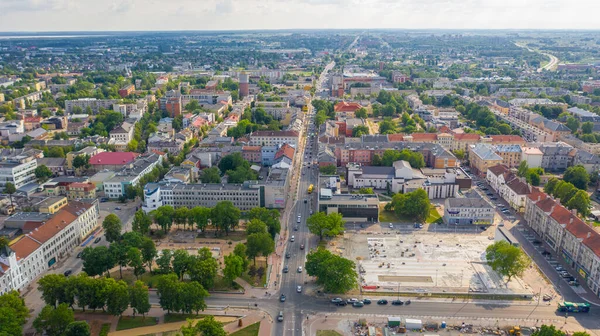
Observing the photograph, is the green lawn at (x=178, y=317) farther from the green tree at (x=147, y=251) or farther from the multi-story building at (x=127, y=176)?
the multi-story building at (x=127, y=176)

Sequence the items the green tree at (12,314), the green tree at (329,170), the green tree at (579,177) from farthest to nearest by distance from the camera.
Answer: the green tree at (329,170)
the green tree at (579,177)
the green tree at (12,314)

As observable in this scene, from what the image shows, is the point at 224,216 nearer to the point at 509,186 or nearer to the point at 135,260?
the point at 135,260

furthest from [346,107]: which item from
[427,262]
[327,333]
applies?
[327,333]

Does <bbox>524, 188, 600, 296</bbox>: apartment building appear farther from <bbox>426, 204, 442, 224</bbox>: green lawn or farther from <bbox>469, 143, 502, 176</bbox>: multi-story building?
<bbox>469, 143, 502, 176</bbox>: multi-story building

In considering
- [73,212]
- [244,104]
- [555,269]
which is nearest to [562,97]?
[244,104]

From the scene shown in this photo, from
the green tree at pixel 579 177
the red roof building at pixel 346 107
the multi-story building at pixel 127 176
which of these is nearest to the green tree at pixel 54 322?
the multi-story building at pixel 127 176

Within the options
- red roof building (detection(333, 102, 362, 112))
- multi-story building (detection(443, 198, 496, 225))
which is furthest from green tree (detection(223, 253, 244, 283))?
red roof building (detection(333, 102, 362, 112))

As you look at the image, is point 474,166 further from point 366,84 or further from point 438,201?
point 366,84
